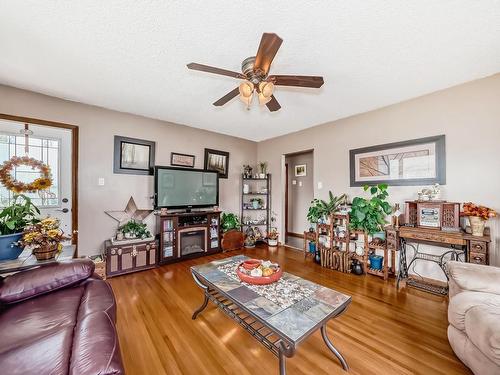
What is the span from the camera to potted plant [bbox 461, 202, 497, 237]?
1.97 metres

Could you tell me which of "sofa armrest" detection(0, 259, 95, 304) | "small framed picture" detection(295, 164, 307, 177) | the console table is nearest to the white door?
"sofa armrest" detection(0, 259, 95, 304)

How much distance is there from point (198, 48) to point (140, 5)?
19.1 inches

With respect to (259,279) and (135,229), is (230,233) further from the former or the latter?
(259,279)

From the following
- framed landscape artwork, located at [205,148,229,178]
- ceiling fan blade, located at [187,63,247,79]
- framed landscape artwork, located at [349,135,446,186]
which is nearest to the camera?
ceiling fan blade, located at [187,63,247,79]

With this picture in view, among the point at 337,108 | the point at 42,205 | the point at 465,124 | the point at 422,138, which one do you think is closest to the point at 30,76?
the point at 42,205

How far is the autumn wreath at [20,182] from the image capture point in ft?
5.43

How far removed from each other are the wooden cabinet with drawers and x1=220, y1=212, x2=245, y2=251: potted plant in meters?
1.26

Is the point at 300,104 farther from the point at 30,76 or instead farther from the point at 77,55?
the point at 30,76

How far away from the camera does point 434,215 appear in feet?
7.62

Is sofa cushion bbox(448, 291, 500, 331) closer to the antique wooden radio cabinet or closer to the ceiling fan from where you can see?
the antique wooden radio cabinet

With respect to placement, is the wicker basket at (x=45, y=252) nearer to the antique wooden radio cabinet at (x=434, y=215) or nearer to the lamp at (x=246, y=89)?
the lamp at (x=246, y=89)

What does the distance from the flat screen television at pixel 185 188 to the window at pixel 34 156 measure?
1.39 m

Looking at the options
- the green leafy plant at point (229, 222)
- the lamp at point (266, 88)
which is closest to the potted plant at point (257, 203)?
the green leafy plant at point (229, 222)

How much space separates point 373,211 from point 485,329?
1.77 metres
